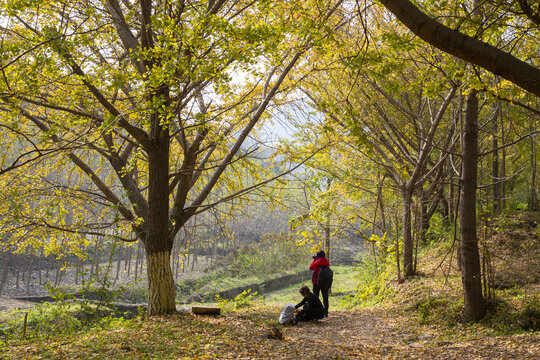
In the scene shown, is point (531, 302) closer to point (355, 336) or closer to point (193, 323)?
point (355, 336)

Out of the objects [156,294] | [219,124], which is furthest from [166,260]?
[219,124]

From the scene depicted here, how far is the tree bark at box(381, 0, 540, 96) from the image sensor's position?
9.52ft

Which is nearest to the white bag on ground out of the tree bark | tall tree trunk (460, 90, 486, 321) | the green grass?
tall tree trunk (460, 90, 486, 321)

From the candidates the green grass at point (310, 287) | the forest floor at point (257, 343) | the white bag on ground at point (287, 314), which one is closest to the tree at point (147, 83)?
the forest floor at point (257, 343)

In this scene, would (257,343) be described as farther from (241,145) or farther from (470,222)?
(241,145)

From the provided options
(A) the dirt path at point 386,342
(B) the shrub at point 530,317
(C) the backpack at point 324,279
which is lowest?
(A) the dirt path at point 386,342

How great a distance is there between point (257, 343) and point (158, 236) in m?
2.85

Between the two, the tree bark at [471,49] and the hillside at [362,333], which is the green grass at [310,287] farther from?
the tree bark at [471,49]

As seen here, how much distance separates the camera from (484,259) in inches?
255

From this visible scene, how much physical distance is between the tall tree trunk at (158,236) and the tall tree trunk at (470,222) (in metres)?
5.23

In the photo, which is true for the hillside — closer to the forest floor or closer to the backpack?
the forest floor

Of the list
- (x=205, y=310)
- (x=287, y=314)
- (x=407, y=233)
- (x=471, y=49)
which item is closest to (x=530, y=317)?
(x=287, y=314)

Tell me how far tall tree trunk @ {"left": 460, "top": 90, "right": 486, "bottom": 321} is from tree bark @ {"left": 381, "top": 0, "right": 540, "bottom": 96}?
3715mm

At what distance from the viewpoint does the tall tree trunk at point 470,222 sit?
6367mm
